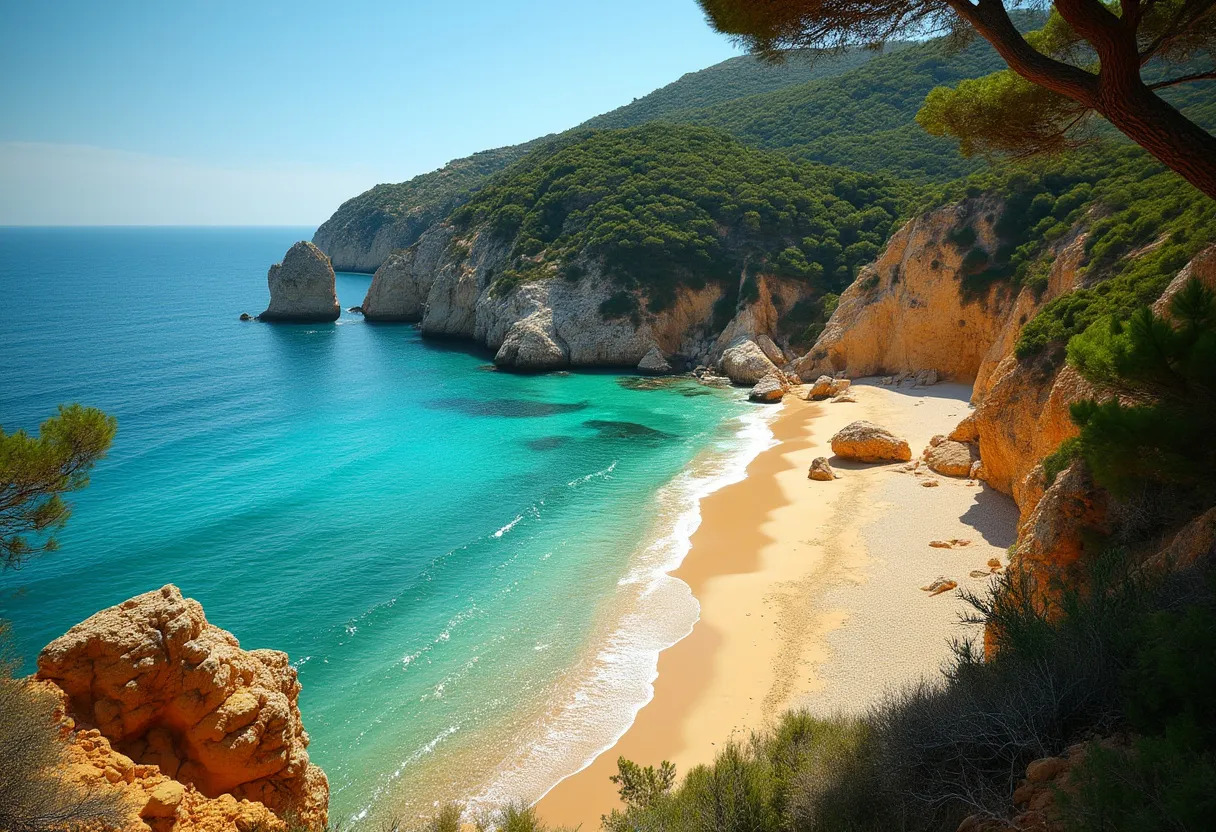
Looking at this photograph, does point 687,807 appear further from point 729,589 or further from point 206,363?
point 206,363

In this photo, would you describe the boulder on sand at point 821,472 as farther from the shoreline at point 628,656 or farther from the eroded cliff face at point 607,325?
the eroded cliff face at point 607,325

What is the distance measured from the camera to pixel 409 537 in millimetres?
21938

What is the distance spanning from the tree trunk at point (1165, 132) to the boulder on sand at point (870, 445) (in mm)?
19669

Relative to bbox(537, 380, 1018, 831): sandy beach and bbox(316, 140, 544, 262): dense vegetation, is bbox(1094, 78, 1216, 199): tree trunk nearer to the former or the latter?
bbox(537, 380, 1018, 831): sandy beach

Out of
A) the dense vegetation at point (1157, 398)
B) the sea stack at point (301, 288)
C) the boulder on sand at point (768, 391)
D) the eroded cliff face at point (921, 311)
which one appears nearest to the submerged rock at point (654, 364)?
the boulder on sand at point (768, 391)

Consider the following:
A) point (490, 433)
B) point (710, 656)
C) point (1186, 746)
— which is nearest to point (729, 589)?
point (710, 656)

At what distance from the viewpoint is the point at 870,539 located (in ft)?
64.2

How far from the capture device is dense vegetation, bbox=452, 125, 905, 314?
157 ft

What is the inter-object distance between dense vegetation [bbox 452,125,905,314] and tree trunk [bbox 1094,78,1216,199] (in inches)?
1578

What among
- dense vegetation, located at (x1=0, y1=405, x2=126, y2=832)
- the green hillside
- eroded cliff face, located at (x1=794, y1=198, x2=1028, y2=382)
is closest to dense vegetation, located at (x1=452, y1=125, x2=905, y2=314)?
the green hillside

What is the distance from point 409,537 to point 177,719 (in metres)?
13.4

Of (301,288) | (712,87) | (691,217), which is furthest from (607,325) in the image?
(712,87)

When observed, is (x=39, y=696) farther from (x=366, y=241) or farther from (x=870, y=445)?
(x=366, y=241)

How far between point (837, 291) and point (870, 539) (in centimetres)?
2983
